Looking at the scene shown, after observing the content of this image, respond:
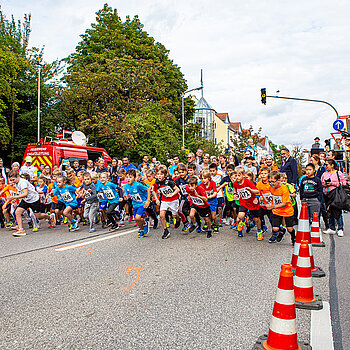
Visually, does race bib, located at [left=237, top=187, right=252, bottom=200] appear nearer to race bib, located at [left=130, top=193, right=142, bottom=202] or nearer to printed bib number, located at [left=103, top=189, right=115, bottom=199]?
race bib, located at [left=130, top=193, right=142, bottom=202]

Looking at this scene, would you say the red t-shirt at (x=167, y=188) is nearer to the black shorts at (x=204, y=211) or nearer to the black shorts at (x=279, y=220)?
the black shorts at (x=204, y=211)

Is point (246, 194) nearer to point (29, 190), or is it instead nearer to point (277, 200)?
point (277, 200)

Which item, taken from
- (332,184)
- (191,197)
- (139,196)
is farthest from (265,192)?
(139,196)

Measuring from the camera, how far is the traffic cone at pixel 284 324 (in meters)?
2.78

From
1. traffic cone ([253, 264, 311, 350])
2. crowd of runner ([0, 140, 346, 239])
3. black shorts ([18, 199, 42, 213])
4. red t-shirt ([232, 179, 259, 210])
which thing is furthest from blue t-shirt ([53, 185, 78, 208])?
traffic cone ([253, 264, 311, 350])

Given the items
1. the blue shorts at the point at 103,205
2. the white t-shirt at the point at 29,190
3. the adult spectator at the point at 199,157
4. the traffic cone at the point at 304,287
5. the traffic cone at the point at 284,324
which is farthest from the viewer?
the adult spectator at the point at 199,157

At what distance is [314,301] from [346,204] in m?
5.32

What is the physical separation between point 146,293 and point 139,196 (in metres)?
4.29

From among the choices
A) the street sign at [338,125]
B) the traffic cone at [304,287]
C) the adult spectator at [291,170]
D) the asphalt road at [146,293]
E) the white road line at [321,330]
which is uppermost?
the street sign at [338,125]

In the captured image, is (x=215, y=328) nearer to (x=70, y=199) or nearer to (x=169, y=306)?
(x=169, y=306)

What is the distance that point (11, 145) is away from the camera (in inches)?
1104

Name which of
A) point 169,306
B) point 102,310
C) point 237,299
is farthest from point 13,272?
point 237,299

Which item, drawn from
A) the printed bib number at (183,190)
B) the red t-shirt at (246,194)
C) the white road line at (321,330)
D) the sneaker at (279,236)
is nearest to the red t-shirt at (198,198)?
the red t-shirt at (246,194)

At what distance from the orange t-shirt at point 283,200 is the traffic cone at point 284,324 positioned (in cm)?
477
